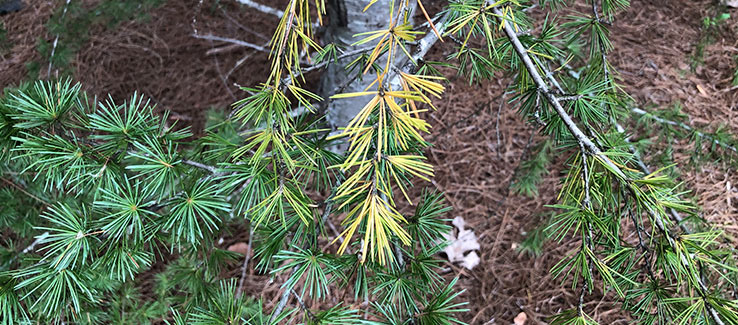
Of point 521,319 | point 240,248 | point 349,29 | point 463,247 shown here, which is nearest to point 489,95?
point 463,247

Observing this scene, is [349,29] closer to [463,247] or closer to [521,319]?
[463,247]

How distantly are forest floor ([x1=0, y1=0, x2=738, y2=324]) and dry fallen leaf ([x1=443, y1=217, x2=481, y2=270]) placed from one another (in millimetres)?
34

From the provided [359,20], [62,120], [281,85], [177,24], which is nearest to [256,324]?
[281,85]

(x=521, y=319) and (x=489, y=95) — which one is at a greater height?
(x=489, y=95)

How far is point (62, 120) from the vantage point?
810 millimetres

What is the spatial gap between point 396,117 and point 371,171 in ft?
0.29

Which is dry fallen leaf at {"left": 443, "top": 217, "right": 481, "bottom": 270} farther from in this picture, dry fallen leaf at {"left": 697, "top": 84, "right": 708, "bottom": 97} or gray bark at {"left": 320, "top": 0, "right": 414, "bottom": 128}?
dry fallen leaf at {"left": 697, "top": 84, "right": 708, "bottom": 97}

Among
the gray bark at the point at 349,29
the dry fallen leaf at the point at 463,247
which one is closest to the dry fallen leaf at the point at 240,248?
the gray bark at the point at 349,29

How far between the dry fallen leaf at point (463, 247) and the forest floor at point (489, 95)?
34 mm

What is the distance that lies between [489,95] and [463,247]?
2.77ft

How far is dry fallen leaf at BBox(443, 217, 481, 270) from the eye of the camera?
186 cm

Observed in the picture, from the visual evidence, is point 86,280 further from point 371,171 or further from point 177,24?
point 177,24

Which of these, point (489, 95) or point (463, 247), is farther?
point (489, 95)

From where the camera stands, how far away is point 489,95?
231 centimetres
